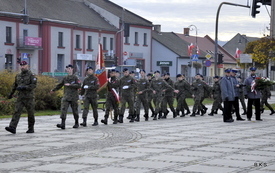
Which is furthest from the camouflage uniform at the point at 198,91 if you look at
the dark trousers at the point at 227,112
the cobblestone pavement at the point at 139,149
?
the cobblestone pavement at the point at 139,149

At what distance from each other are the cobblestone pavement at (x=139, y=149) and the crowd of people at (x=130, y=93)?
2.45 feet

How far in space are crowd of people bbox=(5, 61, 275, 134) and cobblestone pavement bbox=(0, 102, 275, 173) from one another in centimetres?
75

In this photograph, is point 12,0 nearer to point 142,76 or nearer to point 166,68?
point 166,68

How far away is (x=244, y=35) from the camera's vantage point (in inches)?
4892

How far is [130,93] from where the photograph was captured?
20.7m

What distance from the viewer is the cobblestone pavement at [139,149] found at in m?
10.1

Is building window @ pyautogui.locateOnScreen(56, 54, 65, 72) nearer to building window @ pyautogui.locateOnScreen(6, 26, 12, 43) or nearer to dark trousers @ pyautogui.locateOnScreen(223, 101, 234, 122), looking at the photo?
building window @ pyautogui.locateOnScreen(6, 26, 12, 43)

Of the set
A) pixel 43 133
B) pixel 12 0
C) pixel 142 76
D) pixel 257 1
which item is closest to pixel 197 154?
pixel 43 133

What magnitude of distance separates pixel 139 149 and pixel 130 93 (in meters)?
8.17

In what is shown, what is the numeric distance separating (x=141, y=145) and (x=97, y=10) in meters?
62.3

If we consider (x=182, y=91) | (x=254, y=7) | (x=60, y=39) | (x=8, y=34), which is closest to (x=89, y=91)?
(x=182, y=91)

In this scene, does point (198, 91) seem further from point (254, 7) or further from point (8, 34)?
point (8, 34)

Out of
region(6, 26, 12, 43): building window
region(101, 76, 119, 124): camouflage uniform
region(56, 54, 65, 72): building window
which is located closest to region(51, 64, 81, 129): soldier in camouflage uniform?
region(101, 76, 119, 124): camouflage uniform

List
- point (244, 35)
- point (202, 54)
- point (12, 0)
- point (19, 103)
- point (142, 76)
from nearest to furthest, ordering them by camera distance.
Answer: point (19, 103), point (142, 76), point (12, 0), point (202, 54), point (244, 35)
